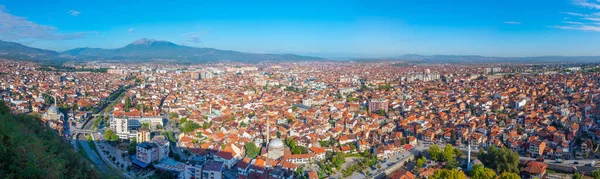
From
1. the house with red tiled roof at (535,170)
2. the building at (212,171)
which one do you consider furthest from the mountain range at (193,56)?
the house with red tiled roof at (535,170)

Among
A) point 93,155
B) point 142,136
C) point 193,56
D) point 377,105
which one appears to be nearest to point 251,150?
point 142,136

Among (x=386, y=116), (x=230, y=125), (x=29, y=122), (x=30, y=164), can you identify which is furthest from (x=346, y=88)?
(x=30, y=164)

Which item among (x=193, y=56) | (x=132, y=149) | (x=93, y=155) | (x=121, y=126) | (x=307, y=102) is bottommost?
(x=93, y=155)

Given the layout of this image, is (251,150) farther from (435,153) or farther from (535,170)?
(535,170)

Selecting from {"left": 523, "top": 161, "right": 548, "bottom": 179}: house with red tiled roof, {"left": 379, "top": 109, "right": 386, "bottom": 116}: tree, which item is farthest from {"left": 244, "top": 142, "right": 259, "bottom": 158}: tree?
{"left": 379, "top": 109, "right": 386, "bottom": 116}: tree

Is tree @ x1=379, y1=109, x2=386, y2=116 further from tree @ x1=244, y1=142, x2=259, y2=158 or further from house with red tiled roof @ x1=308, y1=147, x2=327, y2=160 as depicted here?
tree @ x1=244, y1=142, x2=259, y2=158

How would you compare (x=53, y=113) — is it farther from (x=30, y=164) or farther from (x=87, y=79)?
(x=87, y=79)
